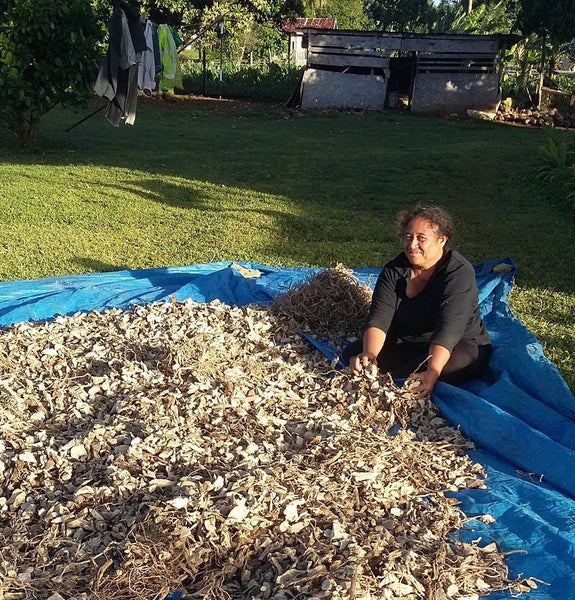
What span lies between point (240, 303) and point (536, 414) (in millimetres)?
2109

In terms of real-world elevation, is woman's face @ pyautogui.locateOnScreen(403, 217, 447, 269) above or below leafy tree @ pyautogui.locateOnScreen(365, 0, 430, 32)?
below

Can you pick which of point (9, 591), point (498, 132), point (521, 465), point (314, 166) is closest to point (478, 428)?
point (521, 465)

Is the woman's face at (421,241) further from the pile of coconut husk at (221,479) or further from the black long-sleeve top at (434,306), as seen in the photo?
the pile of coconut husk at (221,479)

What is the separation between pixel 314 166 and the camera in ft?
32.5

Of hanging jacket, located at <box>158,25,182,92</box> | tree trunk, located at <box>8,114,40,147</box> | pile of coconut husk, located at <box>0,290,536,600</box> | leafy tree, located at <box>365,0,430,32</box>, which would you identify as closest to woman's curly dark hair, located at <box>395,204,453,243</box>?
pile of coconut husk, located at <box>0,290,536,600</box>

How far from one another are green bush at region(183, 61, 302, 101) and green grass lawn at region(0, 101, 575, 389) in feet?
21.1

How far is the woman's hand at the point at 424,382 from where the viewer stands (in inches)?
124

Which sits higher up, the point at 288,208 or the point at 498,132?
the point at 498,132

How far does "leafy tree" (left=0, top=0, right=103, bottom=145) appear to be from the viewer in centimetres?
916

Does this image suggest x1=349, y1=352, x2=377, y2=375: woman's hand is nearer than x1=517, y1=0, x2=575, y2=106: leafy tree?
Yes

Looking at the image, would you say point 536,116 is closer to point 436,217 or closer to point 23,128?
Answer: point 23,128

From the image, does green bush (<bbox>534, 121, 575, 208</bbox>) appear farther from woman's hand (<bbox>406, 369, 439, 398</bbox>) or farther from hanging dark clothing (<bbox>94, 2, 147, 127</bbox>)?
hanging dark clothing (<bbox>94, 2, 147, 127</bbox>)

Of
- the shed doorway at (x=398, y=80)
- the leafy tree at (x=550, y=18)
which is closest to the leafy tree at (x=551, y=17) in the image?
the leafy tree at (x=550, y=18)

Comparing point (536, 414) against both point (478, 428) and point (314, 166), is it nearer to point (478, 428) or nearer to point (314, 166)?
point (478, 428)
